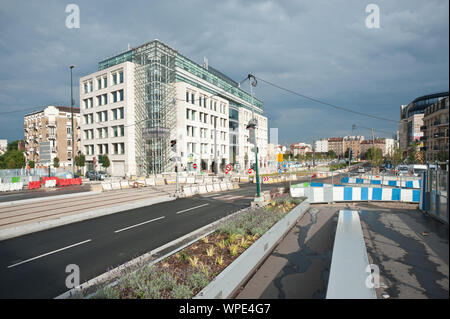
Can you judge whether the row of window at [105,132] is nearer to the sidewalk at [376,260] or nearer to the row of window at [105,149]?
the row of window at [105,149]

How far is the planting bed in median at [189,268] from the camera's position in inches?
164

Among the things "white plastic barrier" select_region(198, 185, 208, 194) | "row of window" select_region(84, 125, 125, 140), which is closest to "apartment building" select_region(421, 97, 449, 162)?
"white plastic barrier" select_region(198, 185, 208, 194)

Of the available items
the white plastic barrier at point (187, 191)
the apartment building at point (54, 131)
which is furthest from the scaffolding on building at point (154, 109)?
the apartment building at point (54, 131)

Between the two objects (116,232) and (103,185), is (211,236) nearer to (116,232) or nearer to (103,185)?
(116,232)

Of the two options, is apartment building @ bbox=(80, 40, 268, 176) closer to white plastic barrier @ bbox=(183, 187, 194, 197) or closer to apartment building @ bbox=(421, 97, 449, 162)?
white plastic barrier @ bbox=(183, 187, 194, 197)

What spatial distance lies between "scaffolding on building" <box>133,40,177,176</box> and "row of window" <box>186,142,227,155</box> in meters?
4.10

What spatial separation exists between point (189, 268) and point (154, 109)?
44.4 metres

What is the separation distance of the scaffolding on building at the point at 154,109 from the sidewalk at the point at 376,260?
39778 millimetres

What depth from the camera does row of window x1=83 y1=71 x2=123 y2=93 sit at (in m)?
47.6

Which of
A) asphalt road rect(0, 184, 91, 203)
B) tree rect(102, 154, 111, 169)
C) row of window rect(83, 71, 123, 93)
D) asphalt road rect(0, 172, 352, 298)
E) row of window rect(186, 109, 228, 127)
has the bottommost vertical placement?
asphalt road rect(0, 184, 91, 203)

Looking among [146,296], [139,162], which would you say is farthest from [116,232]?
[139,162]

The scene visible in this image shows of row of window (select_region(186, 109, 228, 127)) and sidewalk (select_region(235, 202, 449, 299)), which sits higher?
row of window (select_region(186, 109, 228, 127))

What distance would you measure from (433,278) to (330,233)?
377 cm

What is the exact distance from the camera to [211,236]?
7910 mm
